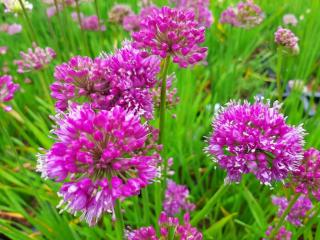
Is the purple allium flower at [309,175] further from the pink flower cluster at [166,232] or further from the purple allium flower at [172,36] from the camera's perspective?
the purple allium flower at [172,36]

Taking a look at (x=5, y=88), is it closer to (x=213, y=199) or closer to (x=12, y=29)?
Answer: (x=213, y=199)

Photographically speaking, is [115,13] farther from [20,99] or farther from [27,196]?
[27,196]

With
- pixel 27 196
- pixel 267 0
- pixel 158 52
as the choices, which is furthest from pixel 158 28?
pixel 267 0

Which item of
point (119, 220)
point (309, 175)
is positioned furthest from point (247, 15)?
point (119, 220)

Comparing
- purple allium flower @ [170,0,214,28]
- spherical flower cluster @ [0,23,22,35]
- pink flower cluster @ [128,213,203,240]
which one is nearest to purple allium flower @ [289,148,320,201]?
pink flower cluster @ [128,213,203,240]

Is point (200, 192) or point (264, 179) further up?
point (264, 179)

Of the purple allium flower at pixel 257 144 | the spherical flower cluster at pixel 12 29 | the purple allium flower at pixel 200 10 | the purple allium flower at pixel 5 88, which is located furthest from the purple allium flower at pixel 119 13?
the purple allium flower at pixel 257 144

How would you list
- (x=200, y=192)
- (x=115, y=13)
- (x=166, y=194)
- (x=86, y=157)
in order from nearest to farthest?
(x=86, y=157) < (x=166, y=194) < (x=200, y=192) < (x=115, y=13)

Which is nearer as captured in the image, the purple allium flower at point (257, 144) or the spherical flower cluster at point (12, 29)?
the purple allium flower at point (257, 144)
